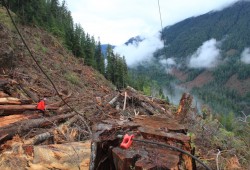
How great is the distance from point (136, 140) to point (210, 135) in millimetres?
4377

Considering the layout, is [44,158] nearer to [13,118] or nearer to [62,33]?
[13,118]

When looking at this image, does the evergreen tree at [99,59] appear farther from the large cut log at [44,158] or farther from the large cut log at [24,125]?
the large cut log at [44,158]

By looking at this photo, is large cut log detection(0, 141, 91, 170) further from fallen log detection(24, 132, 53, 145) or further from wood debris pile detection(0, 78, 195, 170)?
fallen log detection(24, 132, 53, 145)

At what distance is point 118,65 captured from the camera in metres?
56.3

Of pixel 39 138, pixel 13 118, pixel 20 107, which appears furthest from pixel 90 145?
pixel 20 107

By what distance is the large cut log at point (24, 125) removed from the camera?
486 cm

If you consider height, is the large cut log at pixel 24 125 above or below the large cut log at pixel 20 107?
below

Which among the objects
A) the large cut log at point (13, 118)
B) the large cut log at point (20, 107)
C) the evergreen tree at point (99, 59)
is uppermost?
the evergreen tree at point (99, 59)

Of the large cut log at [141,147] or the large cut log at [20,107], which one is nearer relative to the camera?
the large cut log at [141,147]

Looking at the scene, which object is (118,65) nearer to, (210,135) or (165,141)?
(210,135)

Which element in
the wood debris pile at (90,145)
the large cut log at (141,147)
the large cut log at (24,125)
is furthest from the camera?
the large cut log at (24,125)

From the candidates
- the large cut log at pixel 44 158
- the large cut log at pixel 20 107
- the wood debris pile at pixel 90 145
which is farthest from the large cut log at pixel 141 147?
the large cut log at pixel 20 107

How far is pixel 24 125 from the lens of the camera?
215 inches

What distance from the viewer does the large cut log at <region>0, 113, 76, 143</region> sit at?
15.9ft
